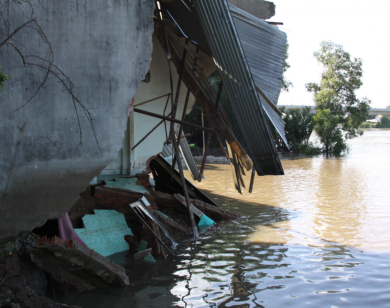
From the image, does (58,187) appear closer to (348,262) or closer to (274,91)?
(274,91)

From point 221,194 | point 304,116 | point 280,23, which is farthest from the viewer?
point 304,116

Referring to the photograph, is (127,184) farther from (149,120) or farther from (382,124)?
(382,124)

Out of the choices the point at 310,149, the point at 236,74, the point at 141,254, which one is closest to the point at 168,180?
the point at 141,254

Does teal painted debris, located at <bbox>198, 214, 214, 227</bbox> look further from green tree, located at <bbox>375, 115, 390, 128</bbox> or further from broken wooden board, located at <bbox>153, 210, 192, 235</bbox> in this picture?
green tree, located at <bbox>375, 115, 390, 128</bbox>

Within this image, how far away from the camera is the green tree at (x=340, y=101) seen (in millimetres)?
31625

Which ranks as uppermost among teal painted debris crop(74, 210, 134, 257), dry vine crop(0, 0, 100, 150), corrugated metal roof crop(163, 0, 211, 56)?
corrugated metal roof crop(163, 0, 211, 56)

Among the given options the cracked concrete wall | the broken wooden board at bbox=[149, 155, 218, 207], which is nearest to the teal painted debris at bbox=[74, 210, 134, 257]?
the cracked concrete wall

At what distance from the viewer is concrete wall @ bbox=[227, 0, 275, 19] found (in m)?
8.18

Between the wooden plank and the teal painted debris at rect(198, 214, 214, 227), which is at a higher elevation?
the wooden plank

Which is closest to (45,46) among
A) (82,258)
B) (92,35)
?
(92,35)

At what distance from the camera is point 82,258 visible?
423 centimetres

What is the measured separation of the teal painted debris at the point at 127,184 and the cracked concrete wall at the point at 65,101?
2.96 m

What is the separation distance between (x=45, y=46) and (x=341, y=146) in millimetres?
30402

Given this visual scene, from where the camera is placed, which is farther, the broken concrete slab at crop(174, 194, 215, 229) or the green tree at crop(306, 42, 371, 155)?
the green tree at crop(306, 42, 371, 155)
